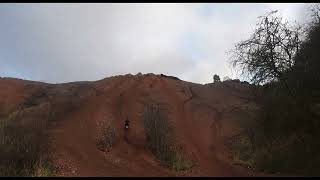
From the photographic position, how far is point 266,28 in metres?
20.5

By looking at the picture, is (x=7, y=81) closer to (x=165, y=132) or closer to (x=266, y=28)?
(x=165, y=132)

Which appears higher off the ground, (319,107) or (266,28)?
(266,28)

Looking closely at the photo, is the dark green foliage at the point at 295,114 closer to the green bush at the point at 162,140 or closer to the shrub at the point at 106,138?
the green bush at the point at 162,140

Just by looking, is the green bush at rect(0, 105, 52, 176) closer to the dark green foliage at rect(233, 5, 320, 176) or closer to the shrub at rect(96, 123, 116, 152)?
the shrub at rect(96, 123, 116, 152)

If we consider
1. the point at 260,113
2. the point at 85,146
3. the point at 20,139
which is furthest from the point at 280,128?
the point at 20,139

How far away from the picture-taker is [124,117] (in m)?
25.2

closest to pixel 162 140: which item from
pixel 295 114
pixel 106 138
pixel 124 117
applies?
pixel 106 138

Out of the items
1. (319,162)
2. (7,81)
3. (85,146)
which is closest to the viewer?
(319,162)

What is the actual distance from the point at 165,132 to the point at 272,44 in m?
6.69

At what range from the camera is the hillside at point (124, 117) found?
2058cm

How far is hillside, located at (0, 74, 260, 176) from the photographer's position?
67.5 feet

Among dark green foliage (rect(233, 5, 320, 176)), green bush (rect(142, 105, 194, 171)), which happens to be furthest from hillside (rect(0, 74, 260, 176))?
dark green foliage (rect(233, 5, 320, 176))

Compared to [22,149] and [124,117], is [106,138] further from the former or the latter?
[22,149]

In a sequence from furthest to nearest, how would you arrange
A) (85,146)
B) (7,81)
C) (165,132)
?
(7,81) < (165,132) < (85,146)
